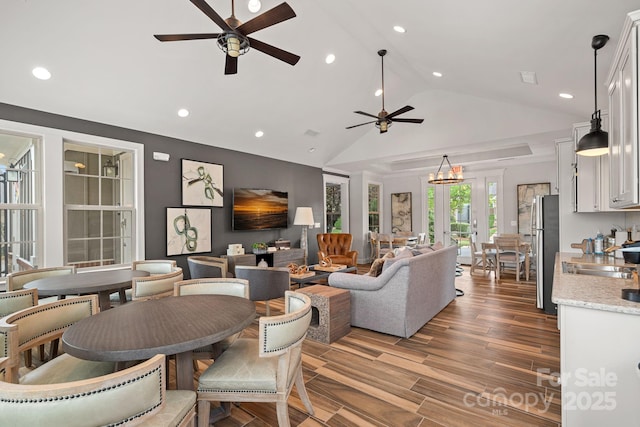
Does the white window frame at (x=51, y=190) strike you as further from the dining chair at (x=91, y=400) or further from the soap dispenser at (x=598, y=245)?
the soap dispenser at (x=598, y=245)

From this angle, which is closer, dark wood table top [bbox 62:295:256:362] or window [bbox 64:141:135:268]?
dark wood table top [bbox 62:295:256:362]

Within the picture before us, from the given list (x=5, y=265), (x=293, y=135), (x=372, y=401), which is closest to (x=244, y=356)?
(x=372, y=401)

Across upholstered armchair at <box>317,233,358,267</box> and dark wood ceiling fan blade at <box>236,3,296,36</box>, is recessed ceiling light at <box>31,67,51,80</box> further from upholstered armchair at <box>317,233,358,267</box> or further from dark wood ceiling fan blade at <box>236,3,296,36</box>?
upholstered armchair at <box>317,233,358,267</box>

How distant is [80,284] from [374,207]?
7841mm

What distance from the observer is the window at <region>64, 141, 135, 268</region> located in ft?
13.8

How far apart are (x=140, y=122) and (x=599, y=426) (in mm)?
5481

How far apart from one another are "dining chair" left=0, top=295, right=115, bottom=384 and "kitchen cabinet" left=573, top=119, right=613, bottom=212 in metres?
4.41

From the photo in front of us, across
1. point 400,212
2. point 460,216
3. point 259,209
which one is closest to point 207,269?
point 259,209

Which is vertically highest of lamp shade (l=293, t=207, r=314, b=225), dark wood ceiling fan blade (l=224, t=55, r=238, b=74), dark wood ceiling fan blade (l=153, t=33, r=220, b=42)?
dark wood ceiling fan blade (l=153, t=33, r=220, b=42)

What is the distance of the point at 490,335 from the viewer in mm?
3516

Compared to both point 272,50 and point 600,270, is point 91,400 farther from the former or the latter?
point 600,270

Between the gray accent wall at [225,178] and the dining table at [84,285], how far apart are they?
155 cm

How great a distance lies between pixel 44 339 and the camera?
1865 millimetres

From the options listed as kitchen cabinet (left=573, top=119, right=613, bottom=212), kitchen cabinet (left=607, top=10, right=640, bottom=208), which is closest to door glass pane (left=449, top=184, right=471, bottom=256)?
kitchen cabinet (left=573, top=119, right=613, bottom=212)
